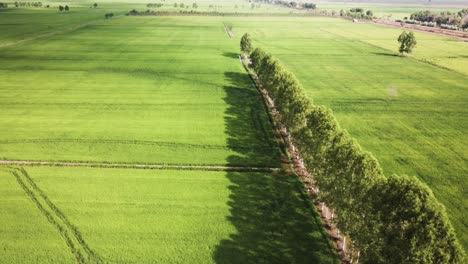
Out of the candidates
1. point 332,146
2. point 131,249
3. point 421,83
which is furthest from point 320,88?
point 131,249

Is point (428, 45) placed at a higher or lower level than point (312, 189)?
higher

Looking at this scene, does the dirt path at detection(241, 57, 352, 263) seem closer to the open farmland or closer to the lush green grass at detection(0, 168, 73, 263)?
the open farmland

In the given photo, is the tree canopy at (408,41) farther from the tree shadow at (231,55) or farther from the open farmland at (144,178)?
the open farmland at (144,178)

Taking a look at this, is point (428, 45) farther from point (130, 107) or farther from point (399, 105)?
point (130, 107)

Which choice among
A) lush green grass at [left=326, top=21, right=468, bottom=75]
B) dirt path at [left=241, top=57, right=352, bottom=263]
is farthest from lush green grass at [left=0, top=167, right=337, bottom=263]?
lush green grass at [left=326, top=21, right=468, bottom=75]

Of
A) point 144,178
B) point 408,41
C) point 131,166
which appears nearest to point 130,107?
point 131,166

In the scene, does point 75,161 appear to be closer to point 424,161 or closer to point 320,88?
point 424,161

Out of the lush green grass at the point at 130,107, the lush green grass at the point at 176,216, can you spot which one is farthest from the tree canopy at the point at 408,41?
the lush green grass at the point at 176,216
